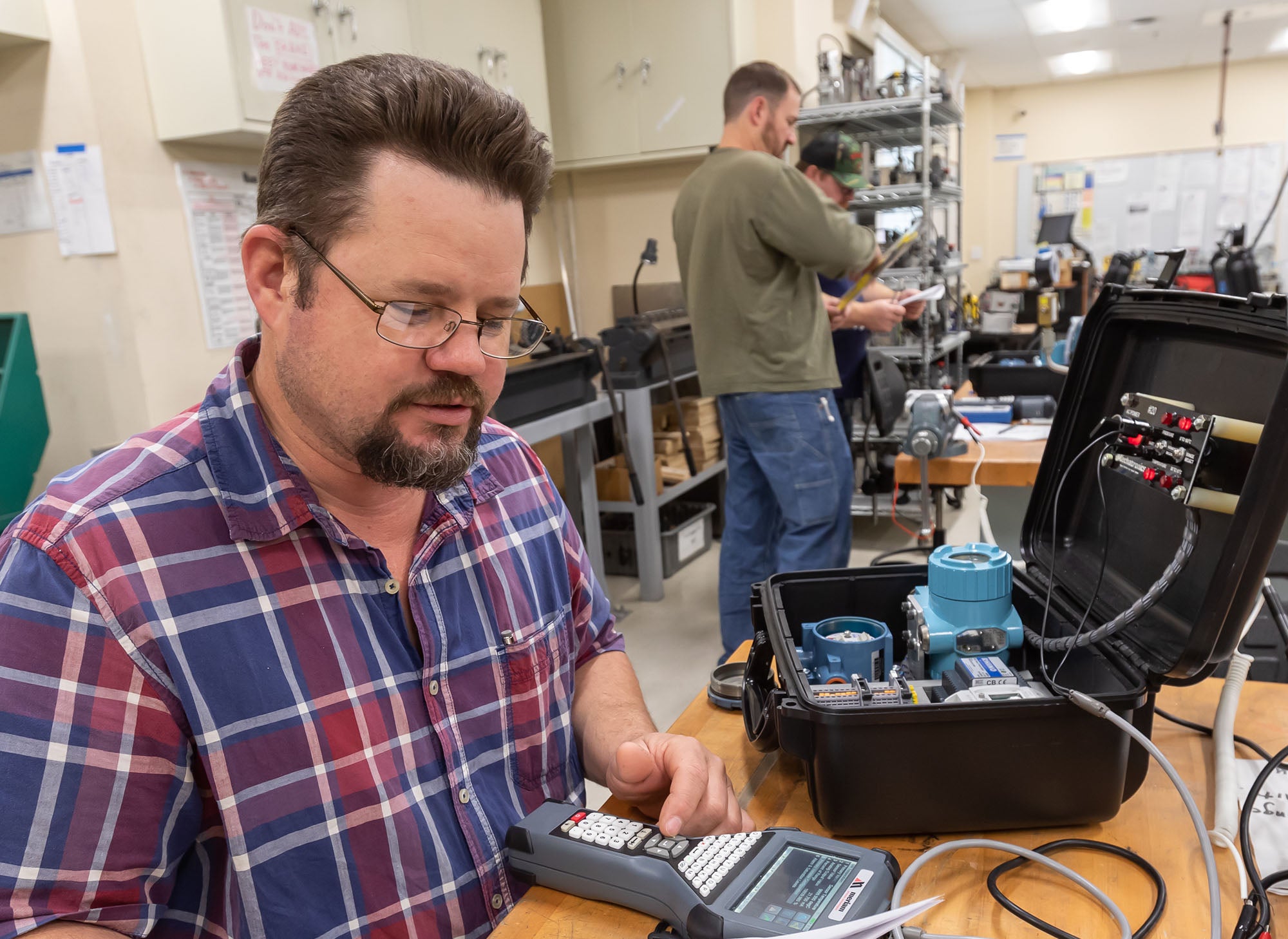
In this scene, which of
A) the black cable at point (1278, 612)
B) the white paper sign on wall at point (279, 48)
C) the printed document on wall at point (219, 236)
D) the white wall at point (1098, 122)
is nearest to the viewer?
the black cable at point (1278, 612)

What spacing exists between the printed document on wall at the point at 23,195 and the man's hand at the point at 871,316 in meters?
2.20

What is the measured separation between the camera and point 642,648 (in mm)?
2953

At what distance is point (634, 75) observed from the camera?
3.89m

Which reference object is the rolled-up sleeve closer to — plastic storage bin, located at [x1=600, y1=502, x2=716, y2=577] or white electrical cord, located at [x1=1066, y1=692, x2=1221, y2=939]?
white electrical cord, located at [x1=1066, y1=692, x2=1221, y2=939]

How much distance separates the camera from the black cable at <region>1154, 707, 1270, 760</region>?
2.88 feet

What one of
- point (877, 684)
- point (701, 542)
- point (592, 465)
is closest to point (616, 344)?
point (592, 465)

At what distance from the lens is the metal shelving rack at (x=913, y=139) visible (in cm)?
390

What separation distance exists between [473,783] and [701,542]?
310cm

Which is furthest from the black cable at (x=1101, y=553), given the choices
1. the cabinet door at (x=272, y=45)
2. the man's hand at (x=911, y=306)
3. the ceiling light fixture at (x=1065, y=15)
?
the ceiling light fixture at (x=1065, y=15)

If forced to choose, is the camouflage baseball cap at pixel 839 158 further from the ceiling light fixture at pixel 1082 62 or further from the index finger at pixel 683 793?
the ceiling light fixture at pixel 1082 62

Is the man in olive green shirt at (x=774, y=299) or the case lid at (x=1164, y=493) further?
the man in olive green shirt at (x=774, y=299)

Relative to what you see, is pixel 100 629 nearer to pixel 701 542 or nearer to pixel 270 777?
pixel 270 777

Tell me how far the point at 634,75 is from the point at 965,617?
3.53 m

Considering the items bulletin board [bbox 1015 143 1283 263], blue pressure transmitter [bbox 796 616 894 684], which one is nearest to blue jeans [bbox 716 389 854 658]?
blue pressure transmitter [bbox 796 616 894 684]
